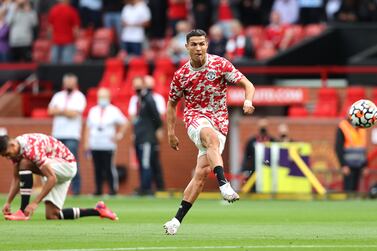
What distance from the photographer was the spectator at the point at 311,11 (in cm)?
3050

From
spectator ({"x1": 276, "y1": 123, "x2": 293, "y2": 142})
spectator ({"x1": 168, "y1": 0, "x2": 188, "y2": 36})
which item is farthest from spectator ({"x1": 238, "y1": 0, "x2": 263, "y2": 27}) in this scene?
spectator ({"x1": 276, "y1": 123, "x2": 293, "y2": 142})

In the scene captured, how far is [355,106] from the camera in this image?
1634 centimetres

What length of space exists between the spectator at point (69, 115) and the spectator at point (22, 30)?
6180 mm

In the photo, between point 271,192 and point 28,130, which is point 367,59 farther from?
point 28,130

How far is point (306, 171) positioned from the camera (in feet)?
84.8

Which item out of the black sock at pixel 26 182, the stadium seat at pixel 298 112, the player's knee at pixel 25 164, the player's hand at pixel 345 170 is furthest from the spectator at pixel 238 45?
the player's knee at pixel 25 164

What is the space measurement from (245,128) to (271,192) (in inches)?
99.1

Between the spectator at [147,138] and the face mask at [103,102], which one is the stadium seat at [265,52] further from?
the face mask at [103,102]

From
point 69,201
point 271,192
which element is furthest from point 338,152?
point 69,201

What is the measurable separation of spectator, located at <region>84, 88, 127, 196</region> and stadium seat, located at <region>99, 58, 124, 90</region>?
10.7 feet

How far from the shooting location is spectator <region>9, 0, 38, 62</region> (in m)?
31.6

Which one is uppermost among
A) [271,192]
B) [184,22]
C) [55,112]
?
[184,22]

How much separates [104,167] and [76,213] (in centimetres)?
945

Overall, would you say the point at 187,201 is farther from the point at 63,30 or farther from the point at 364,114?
the point at 63,30
